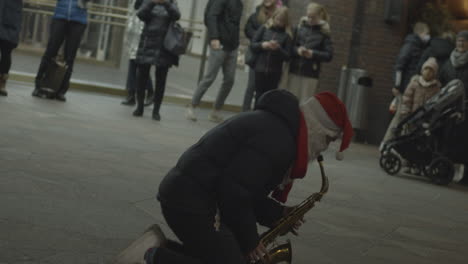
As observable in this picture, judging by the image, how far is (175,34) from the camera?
422 inches

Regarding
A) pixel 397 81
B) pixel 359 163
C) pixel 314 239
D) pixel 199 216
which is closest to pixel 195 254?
pixel 199 216

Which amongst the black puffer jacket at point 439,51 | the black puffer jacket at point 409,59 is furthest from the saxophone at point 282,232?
the black puffer jacket at point 409,59

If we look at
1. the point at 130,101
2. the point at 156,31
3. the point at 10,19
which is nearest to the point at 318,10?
the point at 156,31

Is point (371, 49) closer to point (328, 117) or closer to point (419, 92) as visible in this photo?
point (419, 92)

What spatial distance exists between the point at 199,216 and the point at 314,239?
6.74 feet

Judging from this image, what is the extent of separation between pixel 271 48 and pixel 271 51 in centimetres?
12

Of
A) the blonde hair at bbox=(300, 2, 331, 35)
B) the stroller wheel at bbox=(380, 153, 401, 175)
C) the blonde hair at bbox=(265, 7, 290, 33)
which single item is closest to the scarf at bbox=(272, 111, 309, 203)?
the stroller wheel at bbox=(380, 153, 401, 175)

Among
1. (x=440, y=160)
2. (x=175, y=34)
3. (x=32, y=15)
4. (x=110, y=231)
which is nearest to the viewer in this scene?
(x=110, y=231)

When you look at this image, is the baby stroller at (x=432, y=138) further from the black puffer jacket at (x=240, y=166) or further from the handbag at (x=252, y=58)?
the black puffer jacket at (x=240, y=166)

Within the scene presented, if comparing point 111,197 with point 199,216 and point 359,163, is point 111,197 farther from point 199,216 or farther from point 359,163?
point 359,163

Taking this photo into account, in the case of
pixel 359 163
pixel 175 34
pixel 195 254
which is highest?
pixel 175 34

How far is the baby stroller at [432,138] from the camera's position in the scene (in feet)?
32.1

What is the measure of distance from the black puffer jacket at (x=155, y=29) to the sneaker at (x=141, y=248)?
691 cm

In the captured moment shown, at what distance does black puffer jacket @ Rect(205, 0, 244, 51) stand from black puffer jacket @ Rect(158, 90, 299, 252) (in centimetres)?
760
